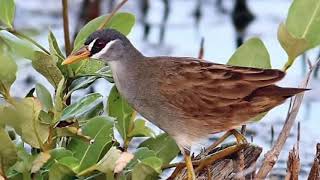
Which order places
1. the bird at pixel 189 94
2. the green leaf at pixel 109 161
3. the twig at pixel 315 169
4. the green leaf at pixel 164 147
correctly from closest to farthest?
1. the green leaf at pixel 109 161
2. the bird at pixel 189 94
3. the twig at pixel 315 169
4. the green leaf at pixel 164 147

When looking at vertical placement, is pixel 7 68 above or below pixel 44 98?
above

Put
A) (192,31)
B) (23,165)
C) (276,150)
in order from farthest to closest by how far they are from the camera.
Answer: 1. (192,31)
2. (276,150)
3. (23,165)

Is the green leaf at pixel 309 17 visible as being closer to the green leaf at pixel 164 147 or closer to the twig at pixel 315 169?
the twig at pixel 315 169

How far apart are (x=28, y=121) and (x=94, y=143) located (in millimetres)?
212

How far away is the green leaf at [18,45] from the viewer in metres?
3.83

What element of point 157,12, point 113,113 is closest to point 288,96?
point 113,113

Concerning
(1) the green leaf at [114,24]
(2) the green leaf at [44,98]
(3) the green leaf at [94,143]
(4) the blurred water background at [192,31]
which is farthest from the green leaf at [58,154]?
(4) the blurred water background at [192,31]

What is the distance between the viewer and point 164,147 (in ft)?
13.6

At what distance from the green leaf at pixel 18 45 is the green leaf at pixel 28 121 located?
0.16m

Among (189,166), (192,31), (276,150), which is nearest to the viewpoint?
(189,166)

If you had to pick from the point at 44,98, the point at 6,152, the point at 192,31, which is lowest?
the point at 192,31

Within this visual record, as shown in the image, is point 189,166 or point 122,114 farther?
point 122,114

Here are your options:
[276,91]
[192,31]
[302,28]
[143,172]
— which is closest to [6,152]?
[143,172]

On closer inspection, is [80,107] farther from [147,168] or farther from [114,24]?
[114,24]
